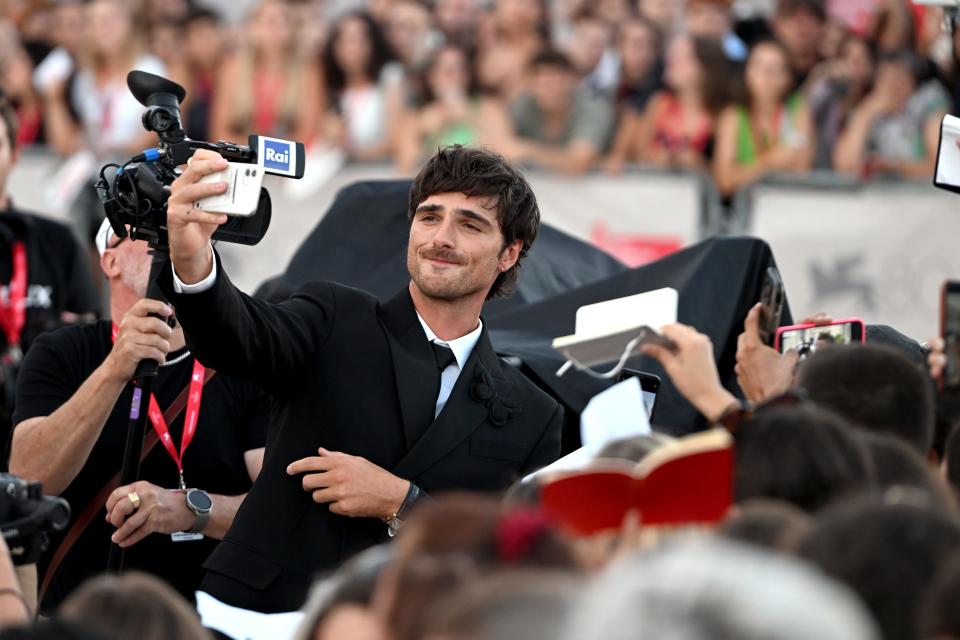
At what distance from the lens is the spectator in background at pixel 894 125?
9273 millimetres

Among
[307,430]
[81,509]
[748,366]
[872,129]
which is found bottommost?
[81,509]

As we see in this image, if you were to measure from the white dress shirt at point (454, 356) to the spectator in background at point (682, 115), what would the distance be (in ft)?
17.4

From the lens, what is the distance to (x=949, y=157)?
186 inches

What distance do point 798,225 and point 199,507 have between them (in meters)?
5.56

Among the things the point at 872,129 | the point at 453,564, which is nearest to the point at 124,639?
the point at 453,564

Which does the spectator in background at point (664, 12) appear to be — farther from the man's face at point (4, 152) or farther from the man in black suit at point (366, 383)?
the man in black suit at point (366, 383)

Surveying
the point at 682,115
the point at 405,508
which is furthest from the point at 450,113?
the point at 405,508

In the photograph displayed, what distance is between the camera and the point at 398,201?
6535 millimetres

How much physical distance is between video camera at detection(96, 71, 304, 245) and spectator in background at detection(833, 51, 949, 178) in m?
5.76

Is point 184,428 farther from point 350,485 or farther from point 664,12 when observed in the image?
point 664,12

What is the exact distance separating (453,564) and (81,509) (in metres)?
2.86

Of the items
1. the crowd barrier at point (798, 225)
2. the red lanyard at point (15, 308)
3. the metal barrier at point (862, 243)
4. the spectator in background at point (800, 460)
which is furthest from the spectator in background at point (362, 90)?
the spectator in background at point (800, 460)

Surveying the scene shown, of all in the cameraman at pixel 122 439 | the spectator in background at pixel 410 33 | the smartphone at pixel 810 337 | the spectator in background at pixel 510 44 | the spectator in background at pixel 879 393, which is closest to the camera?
the spectator in background at pixel 879 393

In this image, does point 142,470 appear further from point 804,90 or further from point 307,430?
point 804,90
